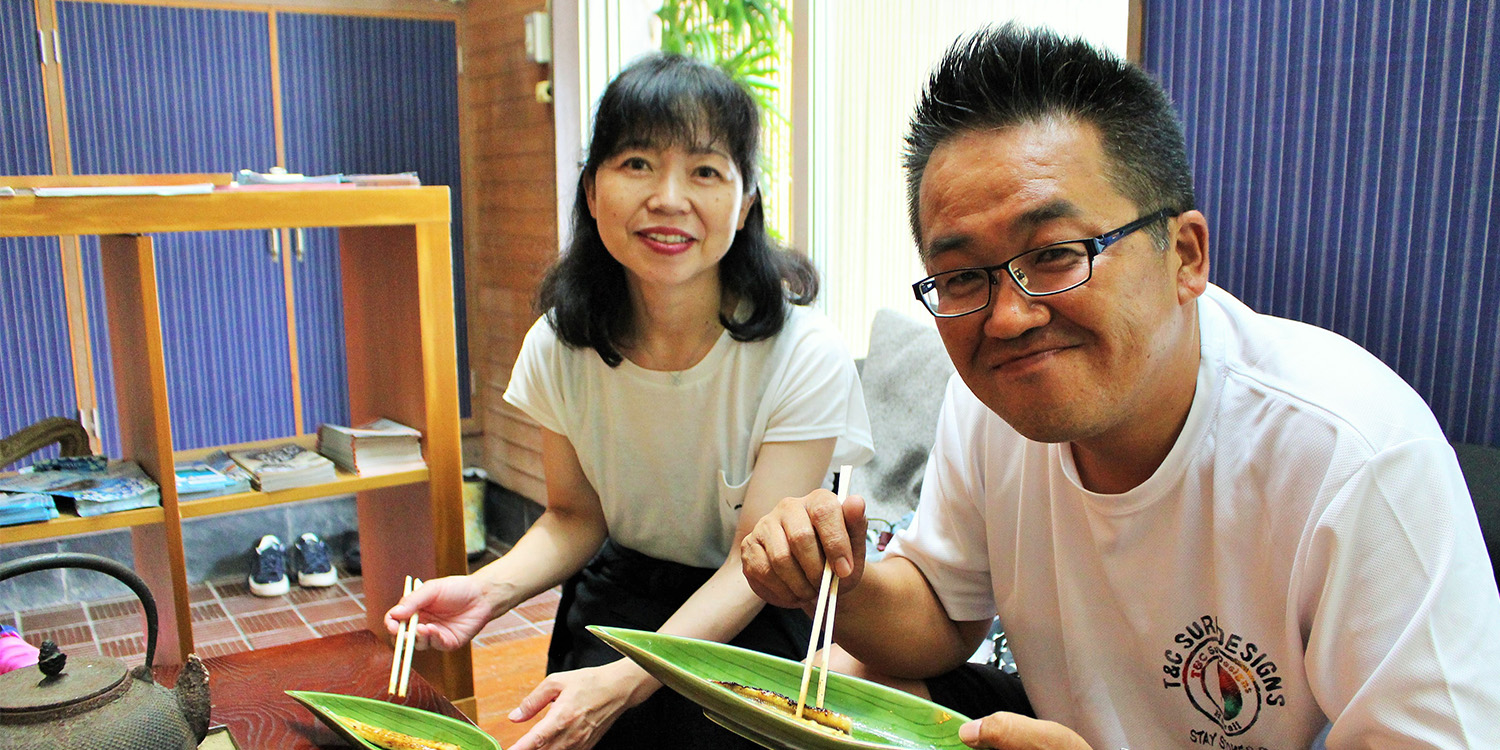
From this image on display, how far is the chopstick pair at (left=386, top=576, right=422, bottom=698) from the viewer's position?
5.03 feet

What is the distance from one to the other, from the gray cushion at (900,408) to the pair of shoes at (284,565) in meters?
2.06

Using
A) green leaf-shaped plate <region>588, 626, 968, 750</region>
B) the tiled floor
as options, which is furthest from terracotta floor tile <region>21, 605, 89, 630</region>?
green leaf-shaped plate <region>588, 626, 968, 750</region>

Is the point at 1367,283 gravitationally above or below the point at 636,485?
above

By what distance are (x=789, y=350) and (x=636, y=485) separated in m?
0.35

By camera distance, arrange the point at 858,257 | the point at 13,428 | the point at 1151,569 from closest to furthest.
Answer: the point at 1151,569
the point at 858,257
the point at 13,428

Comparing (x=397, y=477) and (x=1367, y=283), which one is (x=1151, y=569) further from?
(x=397, y=477)

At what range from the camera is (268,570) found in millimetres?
3738

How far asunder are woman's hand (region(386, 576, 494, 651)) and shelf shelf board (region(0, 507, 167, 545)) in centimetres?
67

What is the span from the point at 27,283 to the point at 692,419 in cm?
267

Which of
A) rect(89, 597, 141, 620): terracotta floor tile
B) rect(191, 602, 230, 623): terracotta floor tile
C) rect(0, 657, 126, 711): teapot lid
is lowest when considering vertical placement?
rect(191, 602, 230, 623): terracotta floor tile

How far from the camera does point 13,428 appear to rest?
348 centimetres

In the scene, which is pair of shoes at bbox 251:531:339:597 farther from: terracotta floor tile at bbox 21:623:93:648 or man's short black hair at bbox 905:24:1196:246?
man's short black hair at bbox 905:24:1196:246

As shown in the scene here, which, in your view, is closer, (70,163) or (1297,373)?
(1297,373)

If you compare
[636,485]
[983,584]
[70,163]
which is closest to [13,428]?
[70,163]
